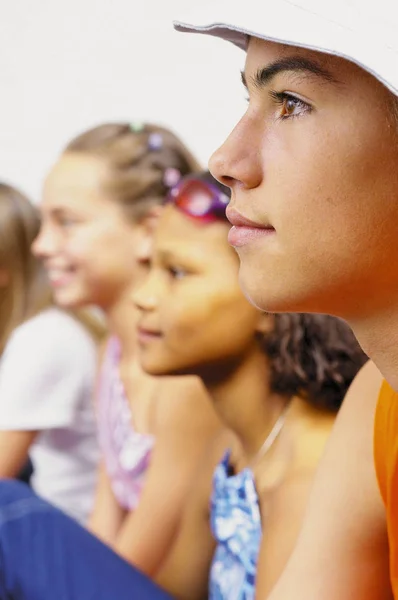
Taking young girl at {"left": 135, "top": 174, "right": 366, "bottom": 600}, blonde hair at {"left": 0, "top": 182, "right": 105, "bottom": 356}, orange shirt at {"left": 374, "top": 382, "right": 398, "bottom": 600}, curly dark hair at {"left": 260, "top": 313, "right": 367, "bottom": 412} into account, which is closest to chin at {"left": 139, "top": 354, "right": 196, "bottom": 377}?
young girl at {"left": 135, "top": 174, "right": 366, "bottom": 600}

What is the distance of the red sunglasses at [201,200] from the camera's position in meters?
1.12

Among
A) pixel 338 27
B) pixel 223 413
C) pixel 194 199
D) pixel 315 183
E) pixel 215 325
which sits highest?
pixel 338 27

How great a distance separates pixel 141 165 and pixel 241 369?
24.3 inches

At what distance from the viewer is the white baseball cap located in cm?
56

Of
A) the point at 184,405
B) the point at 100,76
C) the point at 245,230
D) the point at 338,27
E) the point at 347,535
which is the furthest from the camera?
the point at 100,76

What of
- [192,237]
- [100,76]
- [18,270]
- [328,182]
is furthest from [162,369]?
[100,76]

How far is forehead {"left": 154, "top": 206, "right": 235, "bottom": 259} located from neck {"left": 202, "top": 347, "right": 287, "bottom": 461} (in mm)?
137

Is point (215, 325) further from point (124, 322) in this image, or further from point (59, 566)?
point (124, 322)

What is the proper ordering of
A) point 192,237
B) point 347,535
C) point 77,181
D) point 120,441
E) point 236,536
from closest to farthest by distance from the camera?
point 347,535
point 236,536
point 192,237
point 120,441
point 77,181

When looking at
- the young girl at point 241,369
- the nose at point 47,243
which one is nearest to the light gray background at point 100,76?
the nose at point 47,243

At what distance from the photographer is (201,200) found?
1.13 metres

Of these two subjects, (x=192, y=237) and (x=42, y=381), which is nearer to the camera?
(x=192, y=237)

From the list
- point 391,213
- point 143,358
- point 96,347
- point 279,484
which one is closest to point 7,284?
point 96,347

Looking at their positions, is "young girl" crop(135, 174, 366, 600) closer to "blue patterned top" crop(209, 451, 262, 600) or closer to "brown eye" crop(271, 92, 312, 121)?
"blue patterned top" crop(209, 451, 262, 600)
